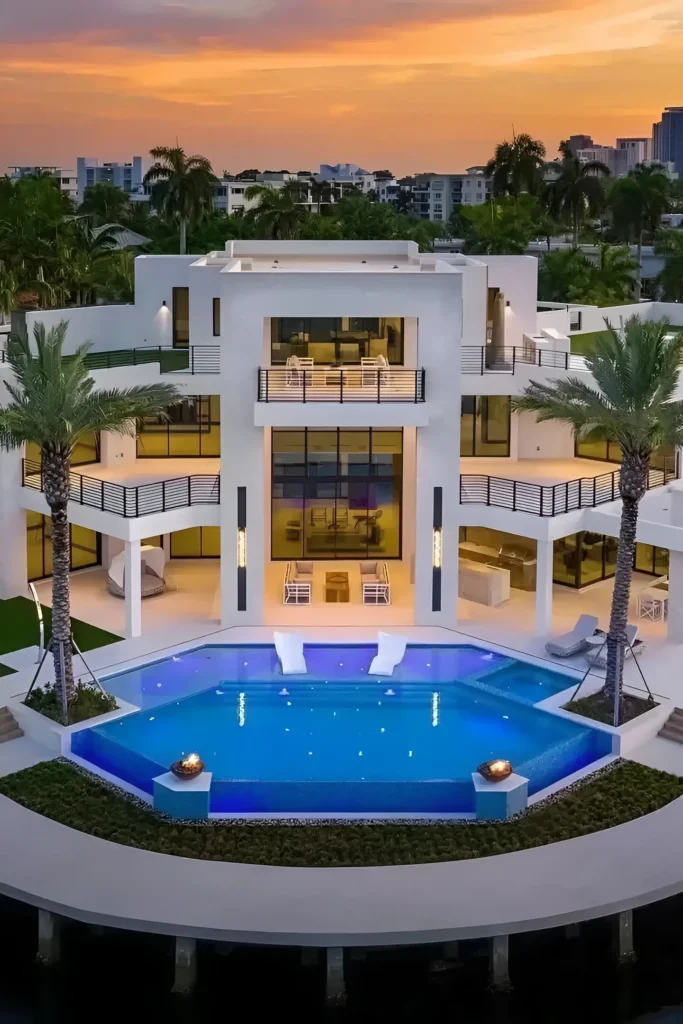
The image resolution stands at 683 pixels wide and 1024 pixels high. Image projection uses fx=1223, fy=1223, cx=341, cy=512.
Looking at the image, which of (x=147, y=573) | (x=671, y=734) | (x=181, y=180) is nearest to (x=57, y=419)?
(x=147, y=573)

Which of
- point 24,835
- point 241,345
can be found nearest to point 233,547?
point 241,345

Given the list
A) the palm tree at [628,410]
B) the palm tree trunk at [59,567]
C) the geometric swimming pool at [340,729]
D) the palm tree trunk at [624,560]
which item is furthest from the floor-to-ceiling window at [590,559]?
the palm tree trunk at [59,567]

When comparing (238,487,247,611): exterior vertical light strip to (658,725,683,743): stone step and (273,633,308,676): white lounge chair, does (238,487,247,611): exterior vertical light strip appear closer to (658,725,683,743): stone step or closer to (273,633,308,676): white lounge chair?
(273,633,308,676): white lounge chair

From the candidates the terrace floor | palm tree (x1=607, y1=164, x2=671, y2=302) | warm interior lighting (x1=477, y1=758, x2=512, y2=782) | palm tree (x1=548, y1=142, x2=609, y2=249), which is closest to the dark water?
warm interior lighting (x1=477, y1=758, x2=512, y2=782)

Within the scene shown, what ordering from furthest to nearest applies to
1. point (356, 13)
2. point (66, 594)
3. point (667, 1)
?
point (667, 1)
point (356, 13)
point (66, 594)

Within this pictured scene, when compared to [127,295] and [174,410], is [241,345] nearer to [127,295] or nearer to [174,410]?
[174,410]

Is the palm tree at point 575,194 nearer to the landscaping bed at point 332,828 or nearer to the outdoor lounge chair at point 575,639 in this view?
the outdoor lounge chair at point 575,639
